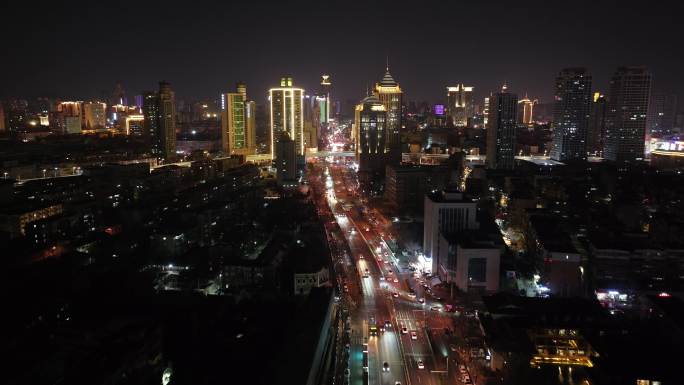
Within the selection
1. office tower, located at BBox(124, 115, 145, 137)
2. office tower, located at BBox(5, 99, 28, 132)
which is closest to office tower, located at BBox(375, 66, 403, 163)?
office tower, located at BBox(124, 115, 145, 137)

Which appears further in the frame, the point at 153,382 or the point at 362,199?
the point at 362,199

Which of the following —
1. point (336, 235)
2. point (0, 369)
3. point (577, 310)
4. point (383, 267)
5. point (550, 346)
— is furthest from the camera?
point (336, 235)

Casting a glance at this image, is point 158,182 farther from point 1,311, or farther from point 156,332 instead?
point 156,332

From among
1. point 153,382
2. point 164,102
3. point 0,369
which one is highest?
point 164,102

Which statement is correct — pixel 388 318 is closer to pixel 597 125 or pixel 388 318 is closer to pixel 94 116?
pixel 597 125

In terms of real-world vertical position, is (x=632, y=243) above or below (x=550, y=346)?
above

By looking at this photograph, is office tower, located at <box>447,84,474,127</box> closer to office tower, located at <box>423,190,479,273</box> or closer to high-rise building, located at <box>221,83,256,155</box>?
high-rise building, located at <box>221,83,256,155</box>

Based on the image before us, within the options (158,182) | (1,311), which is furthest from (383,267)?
(158,182)
